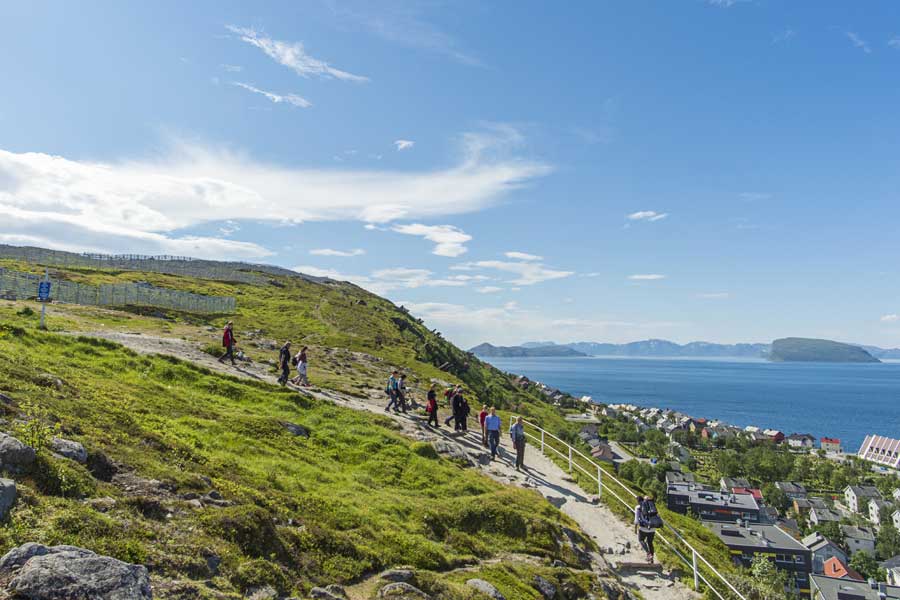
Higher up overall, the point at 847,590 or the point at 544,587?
the point at 544,587

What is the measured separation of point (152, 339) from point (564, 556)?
87.3ft

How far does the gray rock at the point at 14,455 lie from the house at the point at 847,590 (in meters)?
63.1

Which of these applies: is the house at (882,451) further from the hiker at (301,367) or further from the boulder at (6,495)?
the boulder at (6,495)

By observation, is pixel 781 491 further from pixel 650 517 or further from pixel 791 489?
pixel 650 517

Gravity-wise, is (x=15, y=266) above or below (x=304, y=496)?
above

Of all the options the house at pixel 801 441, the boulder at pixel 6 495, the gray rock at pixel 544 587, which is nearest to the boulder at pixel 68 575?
the boulder at pixel 6 495

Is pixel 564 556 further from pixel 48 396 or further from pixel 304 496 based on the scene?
pixel 48 396

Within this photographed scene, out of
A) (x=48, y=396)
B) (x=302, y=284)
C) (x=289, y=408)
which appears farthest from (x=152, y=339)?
(x=302, y=284)

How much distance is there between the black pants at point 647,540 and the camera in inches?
680

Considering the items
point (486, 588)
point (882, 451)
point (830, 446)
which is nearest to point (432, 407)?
point (486, 588)

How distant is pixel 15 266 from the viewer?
7288 cm

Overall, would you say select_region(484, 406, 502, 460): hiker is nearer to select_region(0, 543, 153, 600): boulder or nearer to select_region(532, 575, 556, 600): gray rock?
select_region(532, 575, 556, 600): gray rock

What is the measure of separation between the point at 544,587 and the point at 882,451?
171 meters

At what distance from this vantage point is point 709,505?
2955 inches
